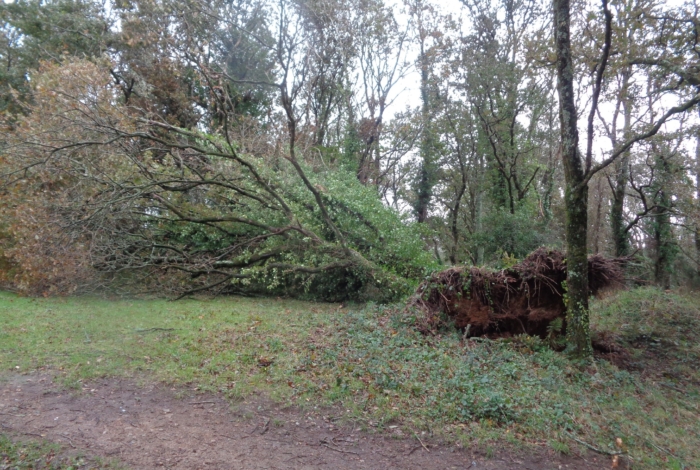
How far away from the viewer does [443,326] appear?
9312mm

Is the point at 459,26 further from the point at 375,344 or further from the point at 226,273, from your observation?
the point at 375,344

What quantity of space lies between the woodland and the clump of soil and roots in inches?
15.4

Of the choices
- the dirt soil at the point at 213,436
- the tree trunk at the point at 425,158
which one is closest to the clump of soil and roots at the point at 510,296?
the dirt soil at the point at 213,436

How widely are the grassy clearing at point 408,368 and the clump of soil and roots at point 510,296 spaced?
646 mm

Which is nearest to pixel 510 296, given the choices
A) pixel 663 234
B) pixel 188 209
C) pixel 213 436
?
pixel 213 436

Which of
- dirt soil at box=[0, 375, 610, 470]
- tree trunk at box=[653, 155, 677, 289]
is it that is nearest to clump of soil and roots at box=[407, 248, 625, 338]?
dirt soil at box=[0, 375, 610, 470]

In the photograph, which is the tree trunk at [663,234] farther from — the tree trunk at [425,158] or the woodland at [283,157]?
the tree trunk at [425,158]

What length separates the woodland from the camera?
10.2 metres

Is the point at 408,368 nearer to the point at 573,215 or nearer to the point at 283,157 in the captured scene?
the point at 573,215

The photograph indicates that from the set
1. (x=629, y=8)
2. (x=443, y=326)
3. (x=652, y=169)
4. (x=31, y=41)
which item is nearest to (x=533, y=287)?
(x=443, y=326)

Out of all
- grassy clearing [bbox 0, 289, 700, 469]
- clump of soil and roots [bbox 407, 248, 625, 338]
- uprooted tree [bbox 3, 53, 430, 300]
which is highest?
uprooted tree [bbox 3, 53, 430, 300]

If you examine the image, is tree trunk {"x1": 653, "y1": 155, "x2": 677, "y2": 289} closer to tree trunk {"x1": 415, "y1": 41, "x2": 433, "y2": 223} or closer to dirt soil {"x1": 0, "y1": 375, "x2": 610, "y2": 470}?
tree trunk {"x1": 415, "y1": 41, "x2": 433, "y2": 223}

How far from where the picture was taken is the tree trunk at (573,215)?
8.12 metres

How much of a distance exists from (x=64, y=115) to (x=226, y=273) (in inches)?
215
